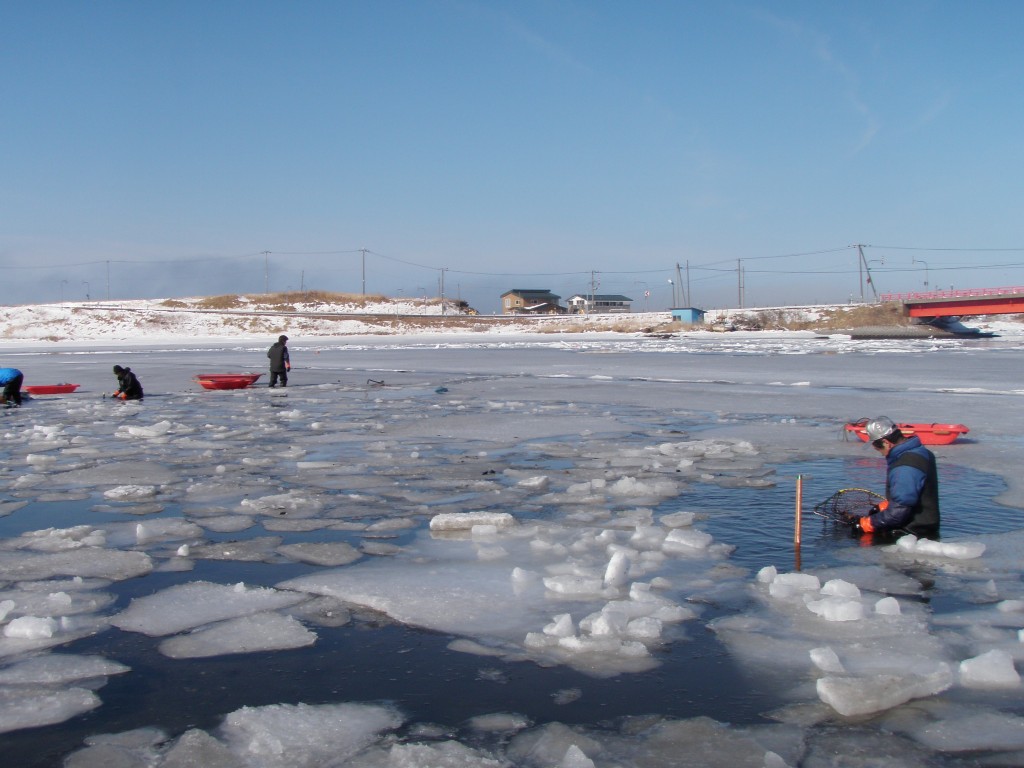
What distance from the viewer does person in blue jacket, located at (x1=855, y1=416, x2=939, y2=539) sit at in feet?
21.2

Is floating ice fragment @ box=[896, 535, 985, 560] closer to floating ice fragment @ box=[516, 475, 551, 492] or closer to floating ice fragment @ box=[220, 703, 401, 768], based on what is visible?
floating ice fragment @ box=[516, 475, 551, 492]

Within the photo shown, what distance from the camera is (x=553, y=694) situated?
4168mm

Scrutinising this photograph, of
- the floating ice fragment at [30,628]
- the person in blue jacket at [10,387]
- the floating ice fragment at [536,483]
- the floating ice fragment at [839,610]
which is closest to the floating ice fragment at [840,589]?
the floating ice fragment at [839,610]

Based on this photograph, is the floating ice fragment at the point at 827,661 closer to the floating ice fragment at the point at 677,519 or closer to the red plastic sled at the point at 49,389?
the floating ice fragment at the point at 677,519

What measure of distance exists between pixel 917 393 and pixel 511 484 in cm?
1269

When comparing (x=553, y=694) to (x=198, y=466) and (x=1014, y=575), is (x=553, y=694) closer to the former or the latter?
(x=1014, y=575)

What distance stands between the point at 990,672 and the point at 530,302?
122010mm

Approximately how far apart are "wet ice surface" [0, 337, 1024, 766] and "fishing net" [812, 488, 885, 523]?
0.51 ft

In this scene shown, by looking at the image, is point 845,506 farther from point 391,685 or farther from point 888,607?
point 391,685

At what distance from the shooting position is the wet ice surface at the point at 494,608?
3.78 m

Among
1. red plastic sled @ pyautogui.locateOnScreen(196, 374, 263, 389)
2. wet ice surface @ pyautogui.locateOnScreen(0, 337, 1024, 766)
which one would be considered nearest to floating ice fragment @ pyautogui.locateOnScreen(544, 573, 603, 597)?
wet ice surface @ pyautogui.locateOnScreen(0, 337, 1024, 766)

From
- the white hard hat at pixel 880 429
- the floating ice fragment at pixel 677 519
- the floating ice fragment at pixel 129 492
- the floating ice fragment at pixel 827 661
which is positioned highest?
the white hard hat at pixel 880 429

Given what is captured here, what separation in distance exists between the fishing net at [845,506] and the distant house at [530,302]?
114113mm

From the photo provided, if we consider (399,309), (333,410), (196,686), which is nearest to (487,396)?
(333,410)
